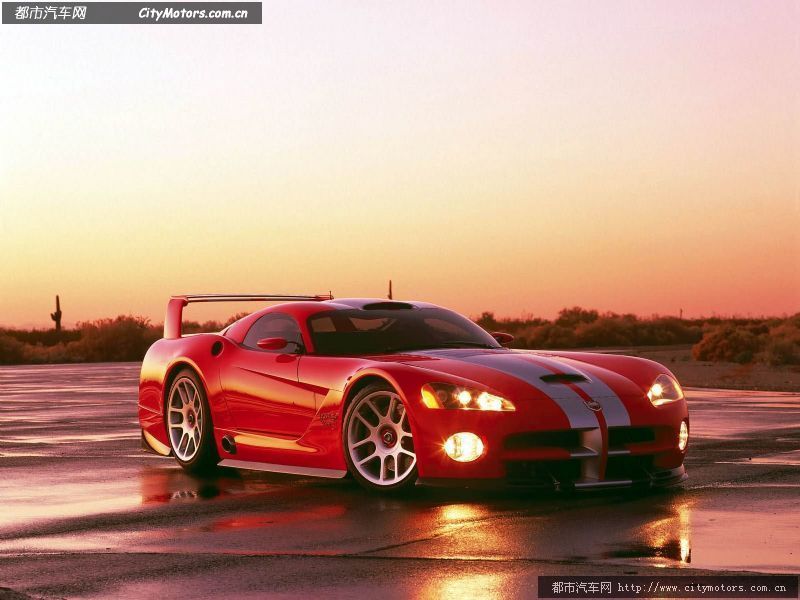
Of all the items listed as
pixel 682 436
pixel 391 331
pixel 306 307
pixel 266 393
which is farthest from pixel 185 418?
pixel 682 436

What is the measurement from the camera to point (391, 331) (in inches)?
416

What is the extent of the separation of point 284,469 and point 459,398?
181 centimetres

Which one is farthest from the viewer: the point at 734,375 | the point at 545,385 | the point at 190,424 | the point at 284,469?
the point at 734,375

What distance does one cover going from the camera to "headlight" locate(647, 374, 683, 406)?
9.66m

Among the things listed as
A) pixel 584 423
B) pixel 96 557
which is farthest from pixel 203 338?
pixel 96 557

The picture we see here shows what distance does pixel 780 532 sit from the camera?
300 inches

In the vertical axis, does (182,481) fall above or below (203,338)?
below

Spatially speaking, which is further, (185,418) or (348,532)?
(185,418)

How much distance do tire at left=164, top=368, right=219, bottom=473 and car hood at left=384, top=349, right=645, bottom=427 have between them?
2193 millimetres

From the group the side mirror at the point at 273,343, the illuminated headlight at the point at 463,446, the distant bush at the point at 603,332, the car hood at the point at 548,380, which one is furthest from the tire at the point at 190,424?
the distant bush at the point at 603,332

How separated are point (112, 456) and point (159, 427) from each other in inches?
31.0

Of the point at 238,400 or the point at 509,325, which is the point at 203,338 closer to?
the point at 238,400

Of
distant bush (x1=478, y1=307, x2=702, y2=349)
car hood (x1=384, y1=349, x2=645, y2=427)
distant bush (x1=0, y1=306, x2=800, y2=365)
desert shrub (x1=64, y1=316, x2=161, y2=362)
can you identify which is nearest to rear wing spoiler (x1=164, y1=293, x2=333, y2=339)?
car hood (x1=384, y1=349, x2=645, y2=427)

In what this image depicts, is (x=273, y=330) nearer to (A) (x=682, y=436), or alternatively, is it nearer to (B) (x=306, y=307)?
(B) (x=306, y=307)
